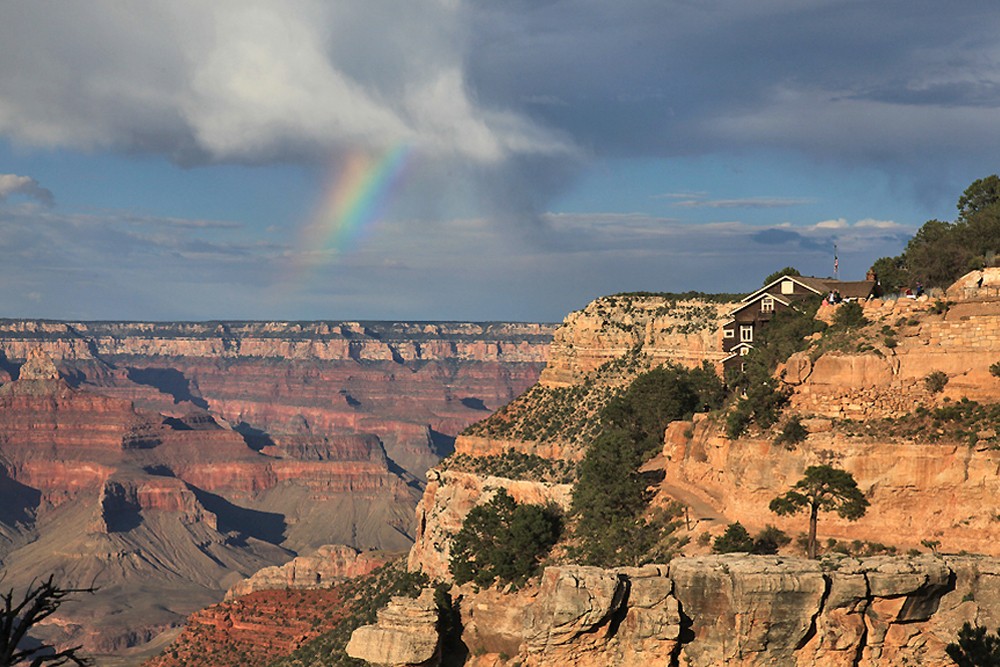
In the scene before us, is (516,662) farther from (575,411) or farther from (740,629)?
(575,411)

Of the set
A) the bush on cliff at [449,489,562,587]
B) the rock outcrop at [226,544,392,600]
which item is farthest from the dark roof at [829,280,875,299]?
the rock outcrop at [226,544,392,600]

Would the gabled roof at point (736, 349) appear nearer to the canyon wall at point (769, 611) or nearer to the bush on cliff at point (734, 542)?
the bush on cliff at point (734, 542)

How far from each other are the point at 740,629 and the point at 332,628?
7269 centimetres

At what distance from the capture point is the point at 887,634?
45.1m

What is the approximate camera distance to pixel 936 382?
56062mm

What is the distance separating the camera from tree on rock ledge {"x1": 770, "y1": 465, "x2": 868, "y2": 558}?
52.8 meters

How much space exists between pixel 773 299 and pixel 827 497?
36560 millimetres

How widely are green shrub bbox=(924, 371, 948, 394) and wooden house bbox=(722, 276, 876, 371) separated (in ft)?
93.6

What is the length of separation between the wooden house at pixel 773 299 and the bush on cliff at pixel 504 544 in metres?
20.9

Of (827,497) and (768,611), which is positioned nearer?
(768,611)

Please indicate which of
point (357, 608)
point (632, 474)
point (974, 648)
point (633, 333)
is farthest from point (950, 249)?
point (357, 608)

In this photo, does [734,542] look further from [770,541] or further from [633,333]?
[633,333]

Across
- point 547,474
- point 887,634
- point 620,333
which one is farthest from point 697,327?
point 887,634

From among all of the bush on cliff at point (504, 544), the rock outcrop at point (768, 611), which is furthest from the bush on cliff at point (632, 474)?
the rock outcrop at point (768, 611)
